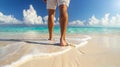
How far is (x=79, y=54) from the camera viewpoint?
7.13 feet

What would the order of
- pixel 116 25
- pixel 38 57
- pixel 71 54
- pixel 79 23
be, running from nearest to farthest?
1. pixel 38 57
2. pixel 71 54
3. pixel 116 25
4. pixel 79 23

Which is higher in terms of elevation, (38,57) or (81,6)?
(81,6)

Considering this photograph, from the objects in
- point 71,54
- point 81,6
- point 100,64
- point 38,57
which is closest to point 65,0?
point 71,54

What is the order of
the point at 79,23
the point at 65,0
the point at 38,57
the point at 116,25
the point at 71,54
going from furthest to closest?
the point at 79,23, the point at 116,25, the point at 65,0, the point at 71,54, the point at 38,57

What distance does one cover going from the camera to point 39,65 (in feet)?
5.69

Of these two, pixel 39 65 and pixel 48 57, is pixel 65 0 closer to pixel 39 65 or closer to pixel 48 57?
pixel 48 57

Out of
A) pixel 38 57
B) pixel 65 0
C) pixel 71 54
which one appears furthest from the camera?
pixel 65 0

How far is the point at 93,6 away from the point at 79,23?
24.3 inches

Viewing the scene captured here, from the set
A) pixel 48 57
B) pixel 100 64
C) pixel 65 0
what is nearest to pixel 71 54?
pixel 48 57

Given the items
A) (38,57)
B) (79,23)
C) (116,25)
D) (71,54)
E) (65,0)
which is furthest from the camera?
(79,23)

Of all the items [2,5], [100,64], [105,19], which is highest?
[2,5]

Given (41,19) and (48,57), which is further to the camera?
(41,19)

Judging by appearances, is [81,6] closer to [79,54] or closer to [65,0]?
[65,0]

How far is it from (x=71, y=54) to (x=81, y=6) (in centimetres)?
328
